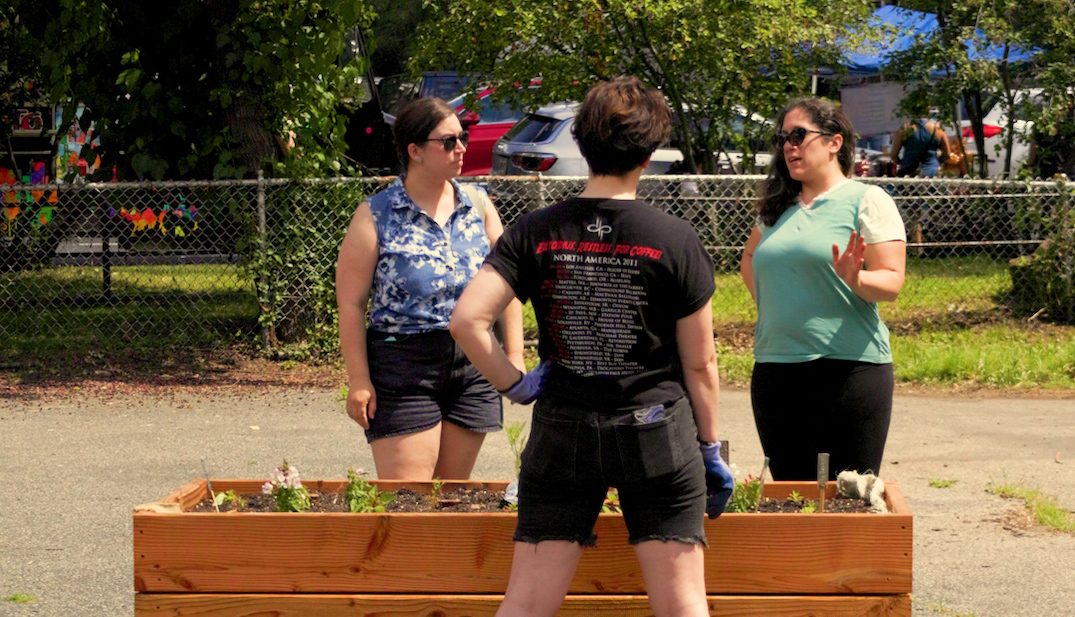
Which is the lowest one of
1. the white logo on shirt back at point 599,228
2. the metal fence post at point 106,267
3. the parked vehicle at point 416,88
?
the metal fence post at point 106,267

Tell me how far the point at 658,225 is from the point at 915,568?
9.08 feet

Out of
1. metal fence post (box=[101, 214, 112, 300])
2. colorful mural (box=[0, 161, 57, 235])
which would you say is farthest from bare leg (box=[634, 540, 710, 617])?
metal fence post (box=[101, 214, 112, 300])

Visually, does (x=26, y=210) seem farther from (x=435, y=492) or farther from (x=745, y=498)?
(x=745, y=498)

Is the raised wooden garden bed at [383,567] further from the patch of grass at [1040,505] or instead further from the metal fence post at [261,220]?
the metal fence post at [261,220]

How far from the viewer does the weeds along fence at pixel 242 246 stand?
28.4ft

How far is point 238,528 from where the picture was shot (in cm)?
333

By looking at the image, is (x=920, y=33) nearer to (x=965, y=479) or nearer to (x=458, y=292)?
(x=965, y=479)

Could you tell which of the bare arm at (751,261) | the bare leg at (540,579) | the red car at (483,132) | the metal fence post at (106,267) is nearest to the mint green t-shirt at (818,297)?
the bare arm at (751,261)

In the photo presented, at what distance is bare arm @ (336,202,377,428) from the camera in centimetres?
390

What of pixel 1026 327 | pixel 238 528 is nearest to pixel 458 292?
pixel 238 528

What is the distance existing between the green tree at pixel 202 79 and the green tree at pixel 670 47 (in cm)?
225

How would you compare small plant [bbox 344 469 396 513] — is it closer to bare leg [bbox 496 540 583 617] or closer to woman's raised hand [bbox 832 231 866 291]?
bare leg [bbox 496 540 583 617]

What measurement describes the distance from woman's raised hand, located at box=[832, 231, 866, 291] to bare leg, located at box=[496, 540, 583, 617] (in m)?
1.29

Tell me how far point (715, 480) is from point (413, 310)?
126 cm
